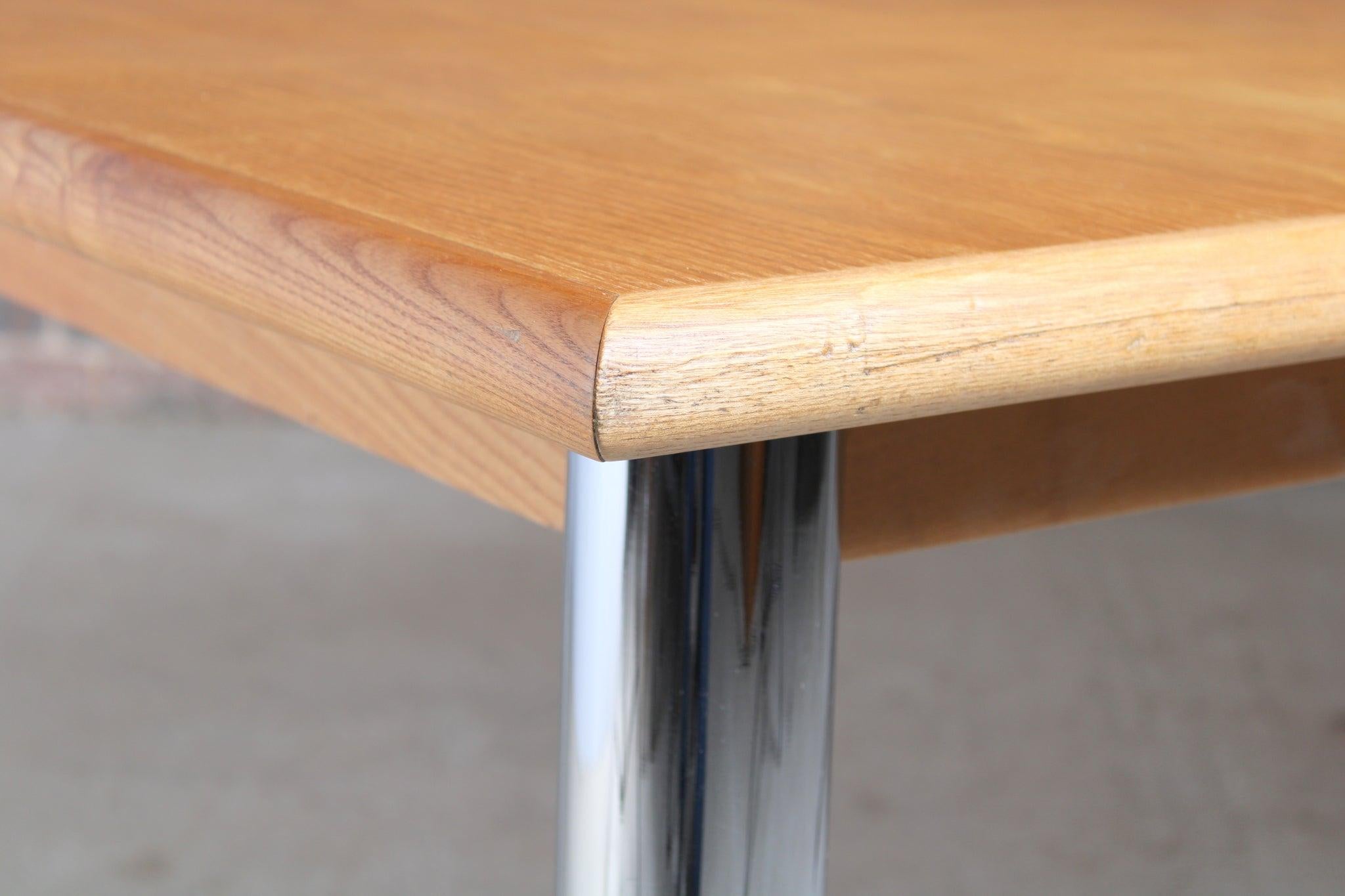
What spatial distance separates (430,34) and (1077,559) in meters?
1.24

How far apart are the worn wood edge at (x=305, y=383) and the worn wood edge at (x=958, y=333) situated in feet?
0.40

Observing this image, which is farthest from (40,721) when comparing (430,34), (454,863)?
(430,34)

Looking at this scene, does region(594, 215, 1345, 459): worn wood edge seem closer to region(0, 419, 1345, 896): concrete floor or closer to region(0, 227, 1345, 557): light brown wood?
region(0, 227, 1345, 557): light brown wood

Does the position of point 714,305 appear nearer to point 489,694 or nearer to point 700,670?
point 700,670

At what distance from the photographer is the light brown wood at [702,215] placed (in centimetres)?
25

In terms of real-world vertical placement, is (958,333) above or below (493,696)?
below

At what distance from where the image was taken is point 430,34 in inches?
26.1

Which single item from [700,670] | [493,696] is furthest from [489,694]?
[700,670]

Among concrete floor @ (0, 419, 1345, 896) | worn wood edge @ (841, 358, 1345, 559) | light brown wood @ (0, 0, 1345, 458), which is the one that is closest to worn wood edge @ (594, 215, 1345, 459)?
light brown wood @ (0, 0, 1345, 458)

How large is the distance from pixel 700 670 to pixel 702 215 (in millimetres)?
100

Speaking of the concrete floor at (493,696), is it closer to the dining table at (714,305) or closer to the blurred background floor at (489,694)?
the blurred background floor at (489,694)

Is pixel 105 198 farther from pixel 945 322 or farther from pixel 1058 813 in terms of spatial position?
pixel 1058 813

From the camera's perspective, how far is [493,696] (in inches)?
56.3

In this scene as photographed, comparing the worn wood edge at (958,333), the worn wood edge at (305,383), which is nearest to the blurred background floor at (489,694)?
the worn wood edge at (305,383)
